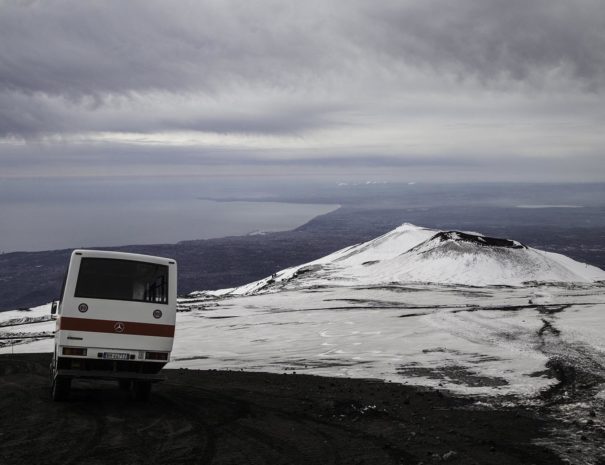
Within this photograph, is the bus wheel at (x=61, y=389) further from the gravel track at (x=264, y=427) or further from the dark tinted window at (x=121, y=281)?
the dark tinted window at (x=121, y=281)

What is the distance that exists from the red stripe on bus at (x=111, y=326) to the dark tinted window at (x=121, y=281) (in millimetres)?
596

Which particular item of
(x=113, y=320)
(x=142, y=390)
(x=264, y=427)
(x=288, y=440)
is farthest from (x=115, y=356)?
(x=288, y=440)

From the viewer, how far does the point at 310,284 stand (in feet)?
306

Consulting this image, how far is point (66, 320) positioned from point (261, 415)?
5.16 metres

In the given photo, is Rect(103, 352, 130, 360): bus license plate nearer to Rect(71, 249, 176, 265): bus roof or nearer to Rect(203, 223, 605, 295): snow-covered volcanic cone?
Rect(71, 249, 176, 265): bus roof

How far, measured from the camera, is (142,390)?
15.1m

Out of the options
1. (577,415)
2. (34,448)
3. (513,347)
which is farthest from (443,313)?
(34,448)

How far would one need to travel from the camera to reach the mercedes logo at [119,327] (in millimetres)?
14109

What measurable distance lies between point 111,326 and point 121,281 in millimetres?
1130

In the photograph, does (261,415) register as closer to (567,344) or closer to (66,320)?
(66,320)

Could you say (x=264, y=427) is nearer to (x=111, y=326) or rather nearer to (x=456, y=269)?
(x=111, y=326)

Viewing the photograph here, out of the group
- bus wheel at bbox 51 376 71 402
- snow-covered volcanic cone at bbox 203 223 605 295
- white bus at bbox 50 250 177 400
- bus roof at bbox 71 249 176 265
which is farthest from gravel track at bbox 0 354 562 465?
snow-covered volcanic cone at bbox 203 223 605 295

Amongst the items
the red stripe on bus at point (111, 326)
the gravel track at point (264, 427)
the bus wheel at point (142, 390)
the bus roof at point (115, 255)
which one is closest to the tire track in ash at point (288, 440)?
the gravel track at point (264, 427)

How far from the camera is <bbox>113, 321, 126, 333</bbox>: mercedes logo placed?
1411cm
